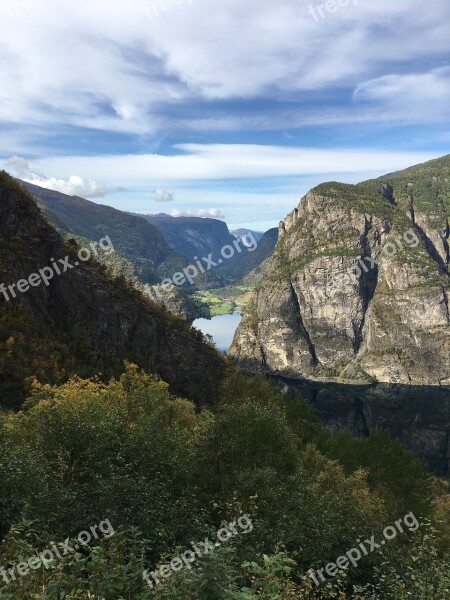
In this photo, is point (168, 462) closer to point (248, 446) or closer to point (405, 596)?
point (248, 446)

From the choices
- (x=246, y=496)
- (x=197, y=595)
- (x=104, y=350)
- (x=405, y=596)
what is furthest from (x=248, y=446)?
(x=104, y=350)

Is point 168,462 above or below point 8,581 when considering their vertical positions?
below

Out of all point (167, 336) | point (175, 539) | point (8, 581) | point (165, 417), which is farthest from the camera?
point (167, 336)

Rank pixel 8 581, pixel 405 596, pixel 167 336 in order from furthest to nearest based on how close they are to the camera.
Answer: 1. pixel 167 336
2. pixel 405 596
3. pixel 8 581

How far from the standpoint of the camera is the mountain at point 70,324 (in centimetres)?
5941

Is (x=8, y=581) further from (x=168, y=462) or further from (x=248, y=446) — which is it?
(x=248, y=446)

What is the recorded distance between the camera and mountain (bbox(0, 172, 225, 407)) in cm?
5941

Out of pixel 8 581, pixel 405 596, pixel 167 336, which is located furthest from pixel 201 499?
pixel 167 336

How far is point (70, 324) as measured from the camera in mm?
73688

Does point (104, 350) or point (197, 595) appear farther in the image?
point (104, 350)

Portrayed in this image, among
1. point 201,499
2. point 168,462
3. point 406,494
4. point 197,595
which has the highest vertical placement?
point 197,595

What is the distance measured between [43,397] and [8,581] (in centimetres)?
3148

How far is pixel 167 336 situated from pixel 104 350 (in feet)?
47.7

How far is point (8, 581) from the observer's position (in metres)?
11.1
